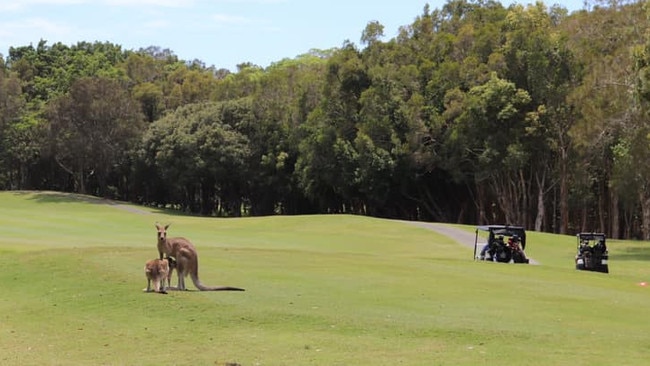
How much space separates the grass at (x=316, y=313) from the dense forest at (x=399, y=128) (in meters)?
15.9

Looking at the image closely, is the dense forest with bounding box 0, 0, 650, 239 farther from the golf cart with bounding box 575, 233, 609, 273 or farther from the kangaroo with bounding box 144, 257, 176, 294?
the kangaroo with bounding box 144, 257, 176, 294

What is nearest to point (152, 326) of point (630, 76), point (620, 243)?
point (630, 76)

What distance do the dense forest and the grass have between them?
1585cm

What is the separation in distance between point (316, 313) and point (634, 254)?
86.5 ft

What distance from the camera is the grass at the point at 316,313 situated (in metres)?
9.97

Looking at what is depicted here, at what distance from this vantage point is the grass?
9969 millimetres

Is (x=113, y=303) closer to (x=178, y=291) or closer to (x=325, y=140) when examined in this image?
(x=178, y=291)

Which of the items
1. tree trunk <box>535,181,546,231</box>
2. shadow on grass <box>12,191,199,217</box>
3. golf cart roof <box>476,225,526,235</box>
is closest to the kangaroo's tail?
golf cart roof <box>476,225,526,235</box>

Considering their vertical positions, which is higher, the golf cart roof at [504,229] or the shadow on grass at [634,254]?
the golf cart roof at [504,229]

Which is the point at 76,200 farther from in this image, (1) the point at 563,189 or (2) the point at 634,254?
(2) the point at 634,254

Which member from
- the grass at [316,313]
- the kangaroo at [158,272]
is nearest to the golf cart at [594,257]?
the grass at [316,313]

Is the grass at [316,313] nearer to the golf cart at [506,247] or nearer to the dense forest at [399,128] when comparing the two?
the golf cart at [506,247]

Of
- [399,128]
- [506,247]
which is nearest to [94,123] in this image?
[399,128]

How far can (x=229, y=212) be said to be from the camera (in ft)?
280
